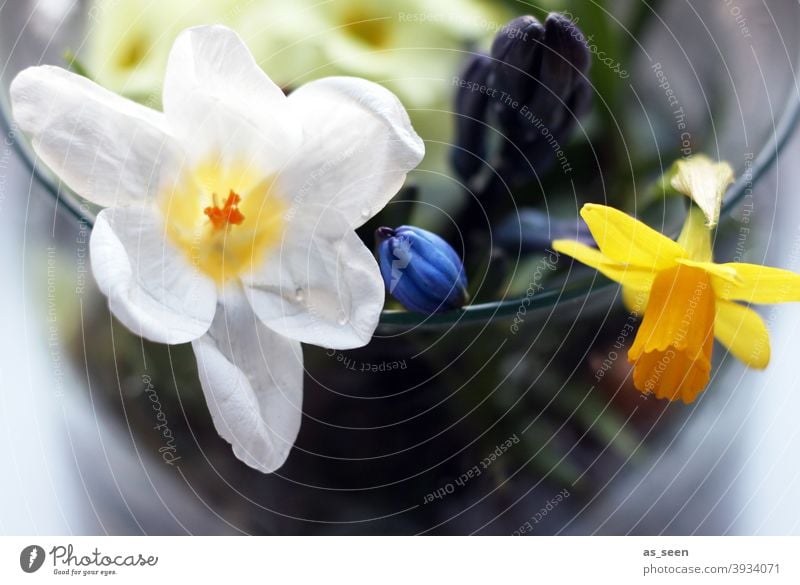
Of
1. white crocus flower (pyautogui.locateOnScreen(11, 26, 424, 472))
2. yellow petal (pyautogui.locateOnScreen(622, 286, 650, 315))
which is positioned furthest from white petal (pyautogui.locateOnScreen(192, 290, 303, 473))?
yellow petal (pyautogui.locateOnScreen(622, 286, 650, 315))

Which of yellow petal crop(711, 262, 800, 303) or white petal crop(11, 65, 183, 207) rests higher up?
yellow petal crop(711, 262, 800, 303)

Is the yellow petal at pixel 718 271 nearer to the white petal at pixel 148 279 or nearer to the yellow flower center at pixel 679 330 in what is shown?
the yellow flower center at pixel 679 330

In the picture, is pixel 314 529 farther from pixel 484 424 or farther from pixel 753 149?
→ pixel 753 149

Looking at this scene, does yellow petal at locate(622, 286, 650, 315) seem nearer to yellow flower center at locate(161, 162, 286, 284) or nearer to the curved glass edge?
the curved glass edge

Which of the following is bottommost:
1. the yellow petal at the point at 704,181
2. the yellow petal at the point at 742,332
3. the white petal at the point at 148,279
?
the white petal at the point at 148,279

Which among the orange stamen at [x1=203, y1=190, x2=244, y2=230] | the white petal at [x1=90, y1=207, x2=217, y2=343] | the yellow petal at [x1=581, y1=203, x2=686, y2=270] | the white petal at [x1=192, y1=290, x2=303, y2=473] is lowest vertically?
the white petal at [x1=192, y1=290, x2=303, y2=473]

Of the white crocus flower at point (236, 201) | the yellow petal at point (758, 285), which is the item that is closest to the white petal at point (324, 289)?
the white crocus flower at point (236, 201)

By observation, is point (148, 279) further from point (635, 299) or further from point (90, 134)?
point (635, 299)
